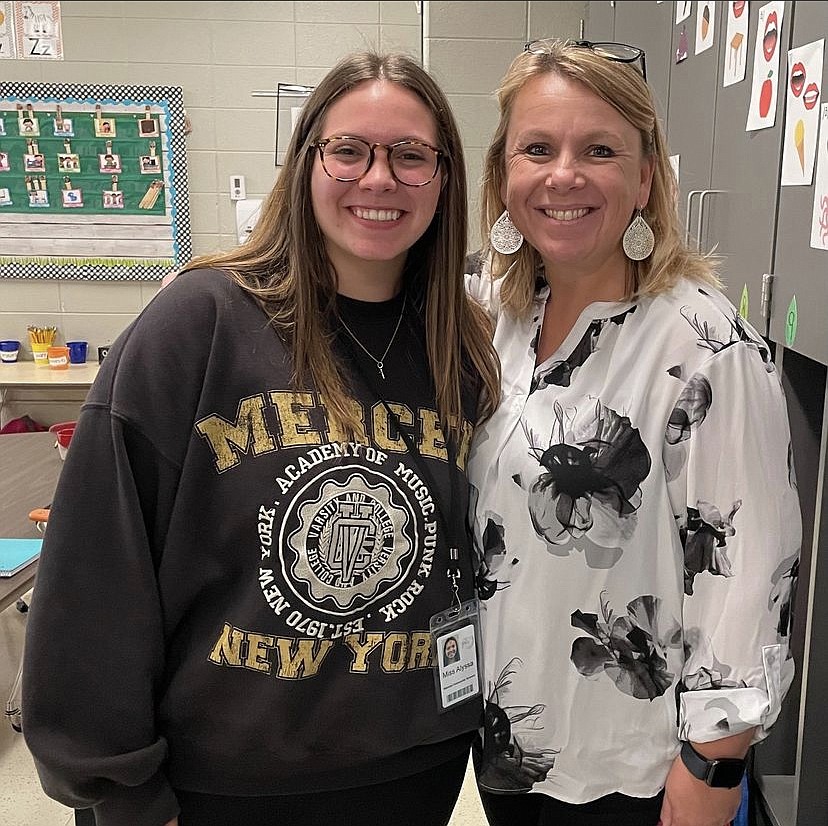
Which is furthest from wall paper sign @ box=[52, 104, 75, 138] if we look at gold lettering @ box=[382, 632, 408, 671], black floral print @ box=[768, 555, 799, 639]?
black floral print @ box=[768, 555, 799, 639]

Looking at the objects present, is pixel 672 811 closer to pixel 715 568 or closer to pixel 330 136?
pixel 715 568

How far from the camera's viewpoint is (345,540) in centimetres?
115

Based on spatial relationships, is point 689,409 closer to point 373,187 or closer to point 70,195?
point 373,187

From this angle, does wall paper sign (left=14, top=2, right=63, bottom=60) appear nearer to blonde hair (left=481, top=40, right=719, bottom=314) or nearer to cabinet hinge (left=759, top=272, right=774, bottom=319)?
blonde hair (left=481, top=40, right=719, bottom=314)

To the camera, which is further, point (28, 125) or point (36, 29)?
point (28, 125)

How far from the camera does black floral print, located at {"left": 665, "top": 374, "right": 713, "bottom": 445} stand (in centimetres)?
119

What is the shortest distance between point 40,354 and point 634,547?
293 cm

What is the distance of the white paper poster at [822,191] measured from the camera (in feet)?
5.43

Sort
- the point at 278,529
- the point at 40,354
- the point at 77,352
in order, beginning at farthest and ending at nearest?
the point at 77,352, the point at 40,354, the point at 278,529

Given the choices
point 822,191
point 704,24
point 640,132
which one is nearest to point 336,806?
point 640,132

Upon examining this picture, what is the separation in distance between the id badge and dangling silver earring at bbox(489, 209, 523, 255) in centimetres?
56

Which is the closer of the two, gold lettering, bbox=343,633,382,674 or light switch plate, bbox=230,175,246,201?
gold lettering, bbox=343,633,382,674

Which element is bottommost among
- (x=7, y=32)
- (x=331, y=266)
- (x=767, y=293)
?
(x=767, y=293)

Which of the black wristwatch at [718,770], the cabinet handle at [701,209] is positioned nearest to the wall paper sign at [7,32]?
the cabinet handle at [701,209]
